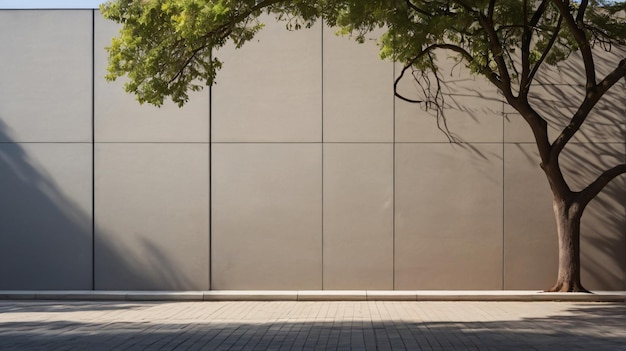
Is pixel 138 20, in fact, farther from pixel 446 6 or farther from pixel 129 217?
pixel 129 217

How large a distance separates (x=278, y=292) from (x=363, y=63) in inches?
209

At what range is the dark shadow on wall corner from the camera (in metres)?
22.8

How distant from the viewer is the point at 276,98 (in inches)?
898

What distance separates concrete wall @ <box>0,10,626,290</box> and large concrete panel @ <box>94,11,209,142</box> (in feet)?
0.10

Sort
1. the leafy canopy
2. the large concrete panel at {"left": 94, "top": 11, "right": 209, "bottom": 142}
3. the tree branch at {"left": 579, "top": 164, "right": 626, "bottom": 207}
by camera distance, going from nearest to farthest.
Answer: the leafy canopy < the tree branch at {"left": 579, "top": 164, "right": 626, "bottom": 207} < the large concrete panel at {"left": 94, "top": 11, "right": 209, "bottom": 142}

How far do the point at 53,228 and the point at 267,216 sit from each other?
15.4 feet

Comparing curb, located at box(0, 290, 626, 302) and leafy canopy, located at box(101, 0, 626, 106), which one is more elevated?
leafy canopy, located at box(101, 0, 626, 106)

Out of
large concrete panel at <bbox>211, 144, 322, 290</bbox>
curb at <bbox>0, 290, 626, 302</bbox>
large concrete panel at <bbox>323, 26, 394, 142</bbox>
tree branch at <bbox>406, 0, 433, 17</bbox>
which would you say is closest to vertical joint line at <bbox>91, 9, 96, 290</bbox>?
curb at <bbox>0, 290, 626, 302</bbox>

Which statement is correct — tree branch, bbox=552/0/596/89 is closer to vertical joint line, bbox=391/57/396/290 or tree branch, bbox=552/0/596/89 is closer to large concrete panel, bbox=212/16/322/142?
vertical joint line, bbox=391/57/396/290

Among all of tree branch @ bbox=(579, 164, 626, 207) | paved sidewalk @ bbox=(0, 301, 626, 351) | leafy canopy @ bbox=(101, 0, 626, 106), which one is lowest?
paved sidewalk @ bbox=(0, 301, 626, 351)

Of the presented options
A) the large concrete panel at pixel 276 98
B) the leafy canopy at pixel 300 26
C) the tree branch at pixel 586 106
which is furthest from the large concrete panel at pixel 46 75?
the tree branch at pixel 586 106

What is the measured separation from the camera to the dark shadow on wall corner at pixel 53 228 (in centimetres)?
2277

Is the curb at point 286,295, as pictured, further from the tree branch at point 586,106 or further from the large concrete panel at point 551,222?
the tree branch at point 586,106

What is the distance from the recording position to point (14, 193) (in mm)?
22984
